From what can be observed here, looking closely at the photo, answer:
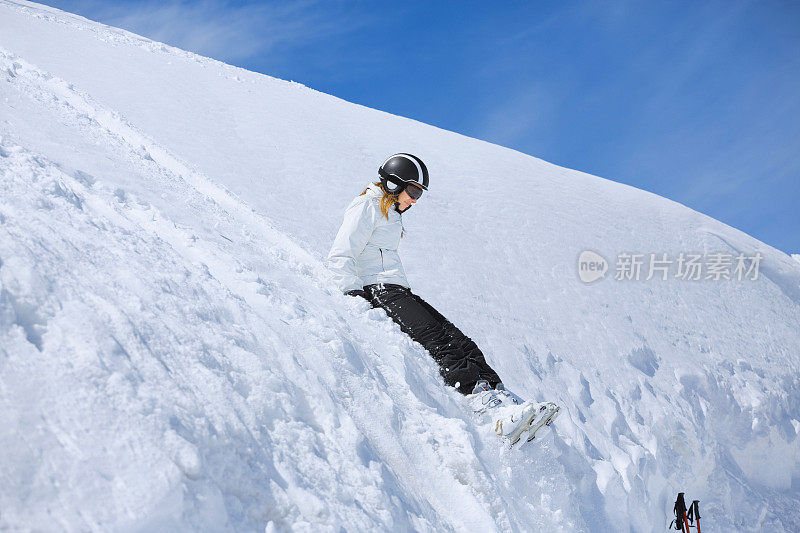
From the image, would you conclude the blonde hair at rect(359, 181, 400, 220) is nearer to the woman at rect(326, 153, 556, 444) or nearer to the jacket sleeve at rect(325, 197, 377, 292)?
the woman at rect(326, 153, 556, 444)

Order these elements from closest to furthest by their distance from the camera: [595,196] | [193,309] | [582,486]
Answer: [193,309], [582,486], [595,196]

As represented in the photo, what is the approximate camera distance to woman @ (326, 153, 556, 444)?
373cm

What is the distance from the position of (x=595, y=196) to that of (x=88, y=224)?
8.27 metres

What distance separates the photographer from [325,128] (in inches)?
386

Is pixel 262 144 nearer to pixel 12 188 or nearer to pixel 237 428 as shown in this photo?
pixel 12 188

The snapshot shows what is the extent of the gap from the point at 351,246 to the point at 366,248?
0.63 feet

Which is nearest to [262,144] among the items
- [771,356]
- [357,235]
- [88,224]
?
[357,235]

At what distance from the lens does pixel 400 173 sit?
171 inches

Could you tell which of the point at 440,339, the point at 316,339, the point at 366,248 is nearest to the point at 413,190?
the point at 366,248

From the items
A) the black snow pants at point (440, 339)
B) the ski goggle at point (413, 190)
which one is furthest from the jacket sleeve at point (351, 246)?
the ski goggle at point (413, 190)

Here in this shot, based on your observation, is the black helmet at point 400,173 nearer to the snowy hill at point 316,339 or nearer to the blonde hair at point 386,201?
the blonde hair at point 386,201

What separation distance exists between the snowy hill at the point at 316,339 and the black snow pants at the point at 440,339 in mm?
129

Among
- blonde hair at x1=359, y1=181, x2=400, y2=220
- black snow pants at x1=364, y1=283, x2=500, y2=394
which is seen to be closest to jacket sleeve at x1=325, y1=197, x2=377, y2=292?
blonde hair at x1=359, y1=181, x2=400, y2=220

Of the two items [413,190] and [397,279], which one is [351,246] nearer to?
[397,279]
